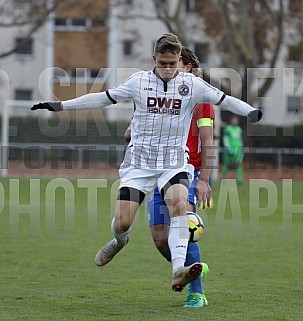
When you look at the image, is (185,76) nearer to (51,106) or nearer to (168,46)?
(168,46)

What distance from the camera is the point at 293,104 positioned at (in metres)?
45.4

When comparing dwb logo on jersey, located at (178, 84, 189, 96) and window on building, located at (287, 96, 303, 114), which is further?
window on building, located at (287, 96, 303, 114)

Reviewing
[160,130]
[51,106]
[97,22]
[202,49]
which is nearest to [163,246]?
[160,130]

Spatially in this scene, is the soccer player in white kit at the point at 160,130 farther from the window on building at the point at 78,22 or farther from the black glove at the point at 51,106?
A: the window on building at the point at 78,22

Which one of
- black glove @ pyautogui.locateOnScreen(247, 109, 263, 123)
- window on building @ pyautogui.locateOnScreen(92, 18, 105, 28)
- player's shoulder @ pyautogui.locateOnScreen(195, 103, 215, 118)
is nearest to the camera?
black glove @ pyautogui.locateOnScreen(247, 109, 263, 123)

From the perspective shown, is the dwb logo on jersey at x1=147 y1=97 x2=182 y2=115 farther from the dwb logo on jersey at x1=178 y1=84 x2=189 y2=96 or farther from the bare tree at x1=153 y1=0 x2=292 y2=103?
the bare tree at x1=153 y1=0 x2=292 y2=103

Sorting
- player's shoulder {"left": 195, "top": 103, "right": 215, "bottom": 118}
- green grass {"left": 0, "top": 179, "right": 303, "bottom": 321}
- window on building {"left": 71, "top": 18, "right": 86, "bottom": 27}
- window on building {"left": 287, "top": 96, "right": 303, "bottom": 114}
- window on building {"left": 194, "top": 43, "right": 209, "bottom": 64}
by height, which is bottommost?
green grass {"left": 0, "top": 179, "right": 303, "bottom": 321}

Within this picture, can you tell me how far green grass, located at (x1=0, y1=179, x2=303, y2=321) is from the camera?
22.1 ft

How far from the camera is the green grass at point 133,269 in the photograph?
22.1ft

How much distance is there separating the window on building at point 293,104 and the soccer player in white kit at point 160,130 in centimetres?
3591

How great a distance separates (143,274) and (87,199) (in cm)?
1071

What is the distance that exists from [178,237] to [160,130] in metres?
0.82

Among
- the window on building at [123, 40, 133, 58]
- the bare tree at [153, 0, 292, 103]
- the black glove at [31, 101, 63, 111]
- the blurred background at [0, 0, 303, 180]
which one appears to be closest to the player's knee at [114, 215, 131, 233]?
the black glove at [31, 101, 63, 111]

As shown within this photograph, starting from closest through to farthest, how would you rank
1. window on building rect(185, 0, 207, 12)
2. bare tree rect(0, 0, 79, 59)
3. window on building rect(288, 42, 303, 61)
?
bare tree rect(0, 0, 79, 59)
window on building rect(185, 0, 207, 12)
window on building rect(288, 42, 303, 61)
